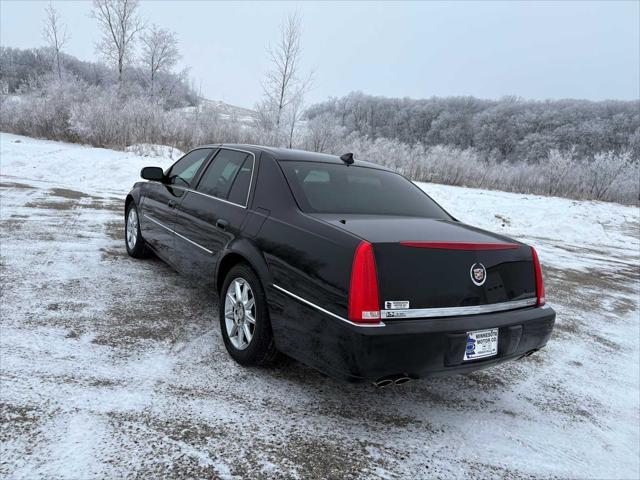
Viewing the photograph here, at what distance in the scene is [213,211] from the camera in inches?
141

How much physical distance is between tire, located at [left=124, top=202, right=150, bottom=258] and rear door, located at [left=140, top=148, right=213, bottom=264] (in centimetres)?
28

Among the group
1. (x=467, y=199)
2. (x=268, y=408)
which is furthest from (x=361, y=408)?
(x=467, y=199)

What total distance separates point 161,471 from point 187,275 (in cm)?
225

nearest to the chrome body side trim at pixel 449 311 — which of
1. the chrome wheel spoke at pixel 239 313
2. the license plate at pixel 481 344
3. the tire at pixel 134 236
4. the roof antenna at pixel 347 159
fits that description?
the license plate at pixel 481 344

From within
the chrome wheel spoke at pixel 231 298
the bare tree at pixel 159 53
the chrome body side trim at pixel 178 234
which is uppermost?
the bare tree at pixel 159 53

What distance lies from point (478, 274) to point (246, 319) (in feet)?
5.07

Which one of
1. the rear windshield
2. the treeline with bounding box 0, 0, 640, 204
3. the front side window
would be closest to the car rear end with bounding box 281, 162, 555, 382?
the rear windshield

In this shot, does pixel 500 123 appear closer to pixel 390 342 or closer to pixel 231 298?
pixel 231 298

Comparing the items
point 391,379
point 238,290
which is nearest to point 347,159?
point 238,290

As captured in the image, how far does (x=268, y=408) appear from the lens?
2576 millimetres

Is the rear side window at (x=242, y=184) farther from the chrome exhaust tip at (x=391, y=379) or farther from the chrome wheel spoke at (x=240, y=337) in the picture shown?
the chrome exhaust tip at (x=391, y=379)

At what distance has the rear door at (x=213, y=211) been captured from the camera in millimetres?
3354

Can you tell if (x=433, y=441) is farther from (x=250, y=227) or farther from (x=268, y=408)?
(x=250, y=227)

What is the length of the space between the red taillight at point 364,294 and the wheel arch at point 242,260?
2.30 ft
